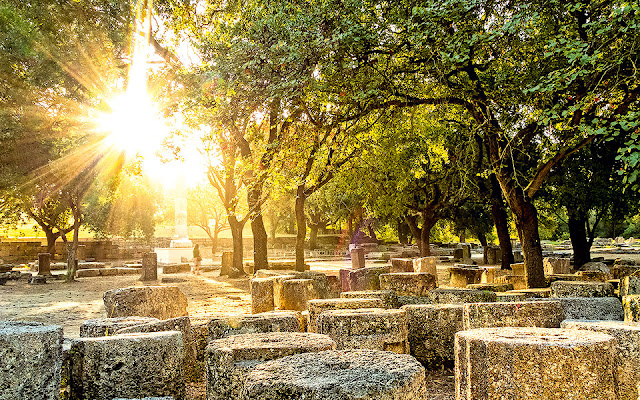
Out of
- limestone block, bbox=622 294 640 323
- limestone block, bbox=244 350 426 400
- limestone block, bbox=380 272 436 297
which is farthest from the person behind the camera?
limestone block, bbox=380 272 436 297

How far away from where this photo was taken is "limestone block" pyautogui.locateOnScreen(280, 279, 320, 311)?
7742 millimetres

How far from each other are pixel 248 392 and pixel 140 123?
11154mm

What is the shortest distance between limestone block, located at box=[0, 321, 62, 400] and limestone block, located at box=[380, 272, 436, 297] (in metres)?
5.62

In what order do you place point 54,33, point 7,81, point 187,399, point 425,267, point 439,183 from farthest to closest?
point 439,183, point 7,81, point 54,33, point 425,267, point 187,399

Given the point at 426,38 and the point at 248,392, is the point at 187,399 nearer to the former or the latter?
the point at 248,392

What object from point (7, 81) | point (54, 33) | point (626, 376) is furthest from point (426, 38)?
point (7, 81)

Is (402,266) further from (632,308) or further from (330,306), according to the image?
(632,308)

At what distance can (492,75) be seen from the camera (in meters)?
9.51

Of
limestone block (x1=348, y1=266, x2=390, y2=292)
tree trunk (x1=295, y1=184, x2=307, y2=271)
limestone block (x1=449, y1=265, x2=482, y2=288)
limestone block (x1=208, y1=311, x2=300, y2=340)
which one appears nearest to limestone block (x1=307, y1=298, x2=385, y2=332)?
limestone block (x1=208, y1=311, x2=300, y2=340)

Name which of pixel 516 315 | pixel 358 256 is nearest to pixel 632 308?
pixel 516 315

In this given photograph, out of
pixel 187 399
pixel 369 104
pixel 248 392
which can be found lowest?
pixel 187 399

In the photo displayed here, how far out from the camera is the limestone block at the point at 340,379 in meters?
2.30

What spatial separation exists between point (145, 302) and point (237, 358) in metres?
4.00

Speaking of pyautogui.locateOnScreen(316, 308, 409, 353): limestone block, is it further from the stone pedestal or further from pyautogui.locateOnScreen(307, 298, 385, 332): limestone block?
the stone pedestal
